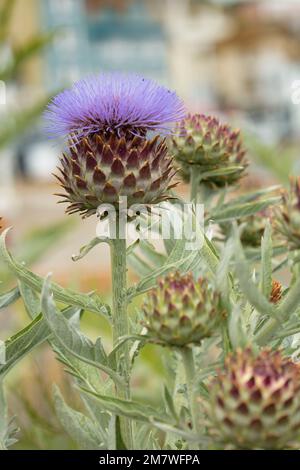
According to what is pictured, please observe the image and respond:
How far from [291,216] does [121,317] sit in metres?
0.17

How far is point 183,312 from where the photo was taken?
552 millimetres

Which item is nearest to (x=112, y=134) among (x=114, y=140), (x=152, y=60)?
(x=114, y=140)

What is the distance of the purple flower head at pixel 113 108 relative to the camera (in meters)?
0.67

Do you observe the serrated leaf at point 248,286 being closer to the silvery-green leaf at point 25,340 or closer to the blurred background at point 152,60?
the silvery-green leaf at point 25,340

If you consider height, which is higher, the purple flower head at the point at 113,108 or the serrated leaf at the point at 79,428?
the purple flower head at the point at 113,108

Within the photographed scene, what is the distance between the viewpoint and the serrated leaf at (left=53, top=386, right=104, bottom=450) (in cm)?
61

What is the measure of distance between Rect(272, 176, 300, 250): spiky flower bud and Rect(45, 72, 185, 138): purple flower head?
14 centimetres

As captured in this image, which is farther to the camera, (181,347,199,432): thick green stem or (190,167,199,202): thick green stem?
(190,167,199,202): thick green stem

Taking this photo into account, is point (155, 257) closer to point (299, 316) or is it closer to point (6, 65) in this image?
point (299, 316)

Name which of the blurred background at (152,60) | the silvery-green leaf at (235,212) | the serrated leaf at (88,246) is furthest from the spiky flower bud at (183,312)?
the blurred background at (152,60)

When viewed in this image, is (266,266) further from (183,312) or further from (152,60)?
(152,60)

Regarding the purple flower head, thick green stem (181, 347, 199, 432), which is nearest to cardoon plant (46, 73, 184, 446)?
the purple flower head

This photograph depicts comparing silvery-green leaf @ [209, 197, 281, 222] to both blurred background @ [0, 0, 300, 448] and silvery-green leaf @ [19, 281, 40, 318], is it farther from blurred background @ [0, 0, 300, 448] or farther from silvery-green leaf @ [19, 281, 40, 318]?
blurred background @ [0, 0, 300, 448]
